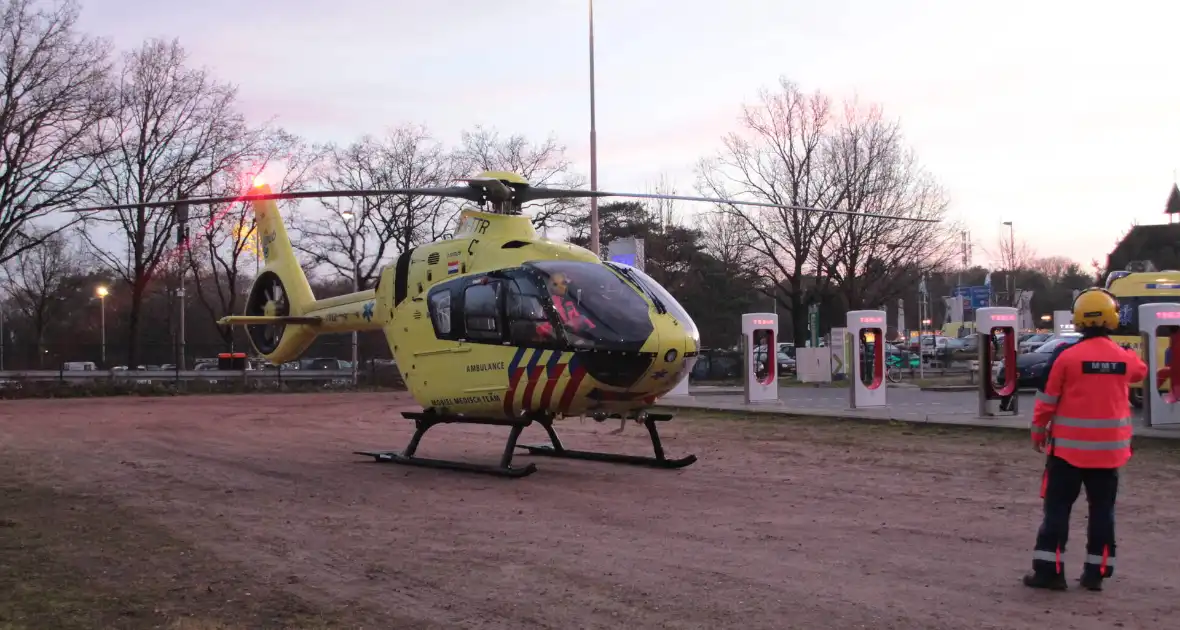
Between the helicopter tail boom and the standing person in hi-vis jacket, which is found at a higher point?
the helicopter tail boom

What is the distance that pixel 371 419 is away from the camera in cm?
2066

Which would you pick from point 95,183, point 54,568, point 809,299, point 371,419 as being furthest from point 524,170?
point 54,568

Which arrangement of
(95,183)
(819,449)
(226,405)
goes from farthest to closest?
(95,183)
(226,405)
(819,449)

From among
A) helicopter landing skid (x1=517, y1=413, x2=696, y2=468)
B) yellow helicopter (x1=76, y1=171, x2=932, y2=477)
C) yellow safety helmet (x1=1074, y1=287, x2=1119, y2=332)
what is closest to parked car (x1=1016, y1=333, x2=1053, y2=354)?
helicopter landing skid (x1=517, y1=413, x2=696, y2=468)

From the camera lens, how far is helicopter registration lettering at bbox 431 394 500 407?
1111 centimetres

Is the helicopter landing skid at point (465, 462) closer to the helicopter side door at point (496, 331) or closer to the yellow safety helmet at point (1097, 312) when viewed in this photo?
the helicopter side door at point (496, 331)

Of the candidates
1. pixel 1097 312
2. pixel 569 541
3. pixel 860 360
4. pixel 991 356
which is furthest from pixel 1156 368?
pixel 569 541

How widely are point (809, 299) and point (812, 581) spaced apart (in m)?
35.2

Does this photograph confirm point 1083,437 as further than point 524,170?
No

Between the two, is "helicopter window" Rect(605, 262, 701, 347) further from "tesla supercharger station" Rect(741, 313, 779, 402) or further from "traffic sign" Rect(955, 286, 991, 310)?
"traffic sign" Rect(955, 286, 991, 310)

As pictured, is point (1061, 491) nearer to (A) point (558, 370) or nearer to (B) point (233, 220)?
(A) point (558, 370)

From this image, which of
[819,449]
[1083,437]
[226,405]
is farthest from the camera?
[226,405]

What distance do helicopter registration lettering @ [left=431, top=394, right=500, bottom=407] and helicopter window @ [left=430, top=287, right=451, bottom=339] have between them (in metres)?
0.82

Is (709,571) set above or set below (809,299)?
below
